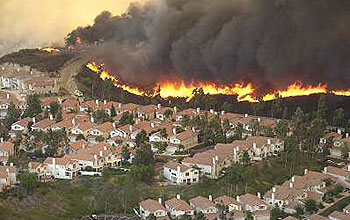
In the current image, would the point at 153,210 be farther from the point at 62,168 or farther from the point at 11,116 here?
the point at 11,116

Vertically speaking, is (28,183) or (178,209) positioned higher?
(28,183)

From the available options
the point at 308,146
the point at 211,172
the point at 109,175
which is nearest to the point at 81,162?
the point at 109,175

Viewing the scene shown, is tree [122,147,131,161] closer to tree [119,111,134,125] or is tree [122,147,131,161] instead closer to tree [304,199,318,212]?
tree [119,111,134,125]

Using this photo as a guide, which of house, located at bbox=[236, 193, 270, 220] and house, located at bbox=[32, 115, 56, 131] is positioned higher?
house, located at bbox=[32, 115, 56, 131]

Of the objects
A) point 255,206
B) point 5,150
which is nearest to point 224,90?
point 5,150

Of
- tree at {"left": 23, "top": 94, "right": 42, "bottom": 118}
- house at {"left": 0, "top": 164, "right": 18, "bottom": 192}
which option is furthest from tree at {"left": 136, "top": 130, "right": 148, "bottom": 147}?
tree at {"left": 23, "top": 94, "right": 42, "bottom": 118}

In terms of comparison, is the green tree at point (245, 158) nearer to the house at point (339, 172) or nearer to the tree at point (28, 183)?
the house at point (339, 172)
